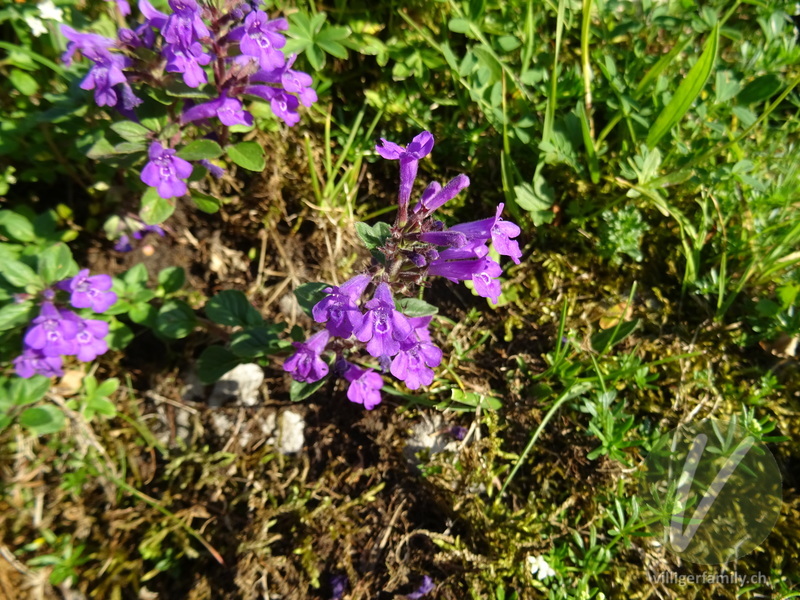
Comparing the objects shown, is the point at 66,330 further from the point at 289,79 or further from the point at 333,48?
the point at 333,48

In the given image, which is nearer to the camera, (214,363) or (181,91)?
(181,91)

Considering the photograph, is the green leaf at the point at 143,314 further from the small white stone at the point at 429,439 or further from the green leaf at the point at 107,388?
the small white stone at the point at 429,439

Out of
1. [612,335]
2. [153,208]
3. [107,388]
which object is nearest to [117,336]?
[107,388]

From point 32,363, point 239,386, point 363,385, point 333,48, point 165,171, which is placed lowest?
point 239,386

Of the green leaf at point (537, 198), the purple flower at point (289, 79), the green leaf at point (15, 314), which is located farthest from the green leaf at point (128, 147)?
the green leaf at point (537, 198)

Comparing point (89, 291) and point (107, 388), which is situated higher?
point (89, 291)

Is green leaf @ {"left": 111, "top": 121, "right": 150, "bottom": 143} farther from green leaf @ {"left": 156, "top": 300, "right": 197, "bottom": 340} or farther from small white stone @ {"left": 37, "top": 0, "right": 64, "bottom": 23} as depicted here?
small white stone @ {"left": 37, "top": 0, "right": 64, "bottom": 23}

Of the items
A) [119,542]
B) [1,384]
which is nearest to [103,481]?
[119,542]
